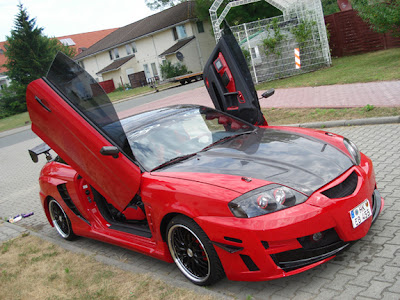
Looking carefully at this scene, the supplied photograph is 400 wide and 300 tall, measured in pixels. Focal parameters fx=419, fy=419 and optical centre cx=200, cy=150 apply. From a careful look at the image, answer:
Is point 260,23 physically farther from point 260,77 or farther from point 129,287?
point 129,287

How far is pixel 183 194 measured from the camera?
11.5ft

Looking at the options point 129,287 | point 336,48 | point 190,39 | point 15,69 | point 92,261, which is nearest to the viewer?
point 129,287

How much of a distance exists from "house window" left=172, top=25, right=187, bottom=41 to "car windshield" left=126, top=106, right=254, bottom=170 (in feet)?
136

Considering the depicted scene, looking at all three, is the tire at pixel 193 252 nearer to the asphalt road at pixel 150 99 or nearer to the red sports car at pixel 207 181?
the red sports car at pixel 207 181

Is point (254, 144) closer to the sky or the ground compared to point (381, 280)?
closer to the sky

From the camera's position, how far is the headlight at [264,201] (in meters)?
3.16

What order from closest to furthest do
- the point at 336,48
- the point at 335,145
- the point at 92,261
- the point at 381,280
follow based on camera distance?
the point at 381,280
the point at 335,145
the point at 92,261
the point at 336,48

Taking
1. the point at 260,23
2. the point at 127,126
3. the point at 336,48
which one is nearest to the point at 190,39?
the point at 336,48

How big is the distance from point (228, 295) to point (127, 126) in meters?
2.31

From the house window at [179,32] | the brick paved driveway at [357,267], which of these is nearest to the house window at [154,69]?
the house window at [179,32]

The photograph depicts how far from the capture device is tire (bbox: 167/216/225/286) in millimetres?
3391

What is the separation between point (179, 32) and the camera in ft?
148

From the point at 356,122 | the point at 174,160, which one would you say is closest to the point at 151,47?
the point at 356,122

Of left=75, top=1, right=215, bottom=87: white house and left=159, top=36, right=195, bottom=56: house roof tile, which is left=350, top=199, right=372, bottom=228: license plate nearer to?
left=75, top=1, right=215, bottom=87: white house
